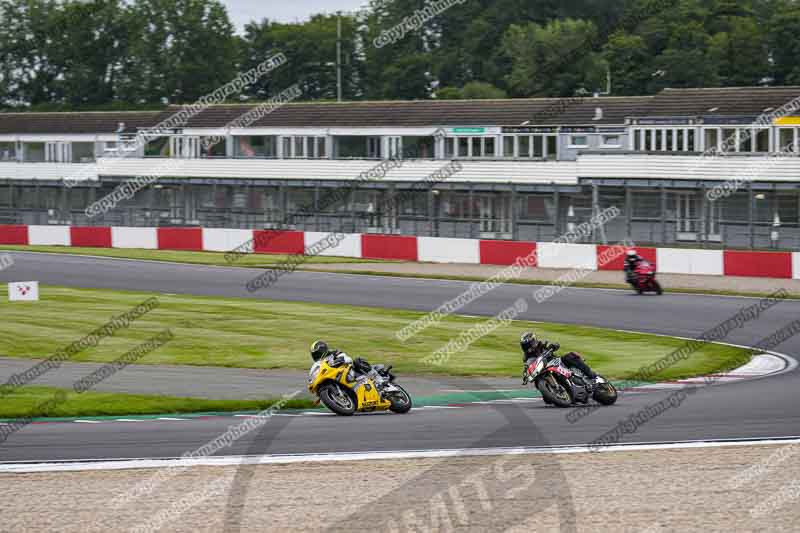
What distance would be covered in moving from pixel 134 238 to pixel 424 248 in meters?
13.9

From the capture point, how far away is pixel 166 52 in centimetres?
11706

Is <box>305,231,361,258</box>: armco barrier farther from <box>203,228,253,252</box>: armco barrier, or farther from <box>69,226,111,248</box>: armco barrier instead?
<box>69,226,111,248</box>: armco barrier

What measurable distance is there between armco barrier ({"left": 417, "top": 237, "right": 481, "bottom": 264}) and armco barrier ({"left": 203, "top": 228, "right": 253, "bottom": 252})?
8.22m

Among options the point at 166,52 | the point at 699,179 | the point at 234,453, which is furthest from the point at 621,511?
the point at 166,52

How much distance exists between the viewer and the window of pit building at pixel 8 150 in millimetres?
81125

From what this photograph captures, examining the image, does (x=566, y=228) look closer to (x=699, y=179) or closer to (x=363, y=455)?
(x=699, y=179)

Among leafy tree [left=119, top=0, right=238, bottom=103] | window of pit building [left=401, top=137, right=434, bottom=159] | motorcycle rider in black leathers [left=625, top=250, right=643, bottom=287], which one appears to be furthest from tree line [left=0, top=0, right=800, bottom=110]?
motorcycle rider in black leathers [left=625, top=250, right=643, bottom=287]

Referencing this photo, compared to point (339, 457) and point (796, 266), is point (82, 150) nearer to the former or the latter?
point (796, 266)

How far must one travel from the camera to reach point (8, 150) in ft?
270

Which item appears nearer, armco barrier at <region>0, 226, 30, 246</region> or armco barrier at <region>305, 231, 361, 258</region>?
armco barrier at <region>305, 231, 361, 258</region>

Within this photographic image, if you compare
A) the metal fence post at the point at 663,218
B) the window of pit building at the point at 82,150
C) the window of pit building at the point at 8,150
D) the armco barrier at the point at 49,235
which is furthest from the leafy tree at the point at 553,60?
the armco barrier at the point at 49,235

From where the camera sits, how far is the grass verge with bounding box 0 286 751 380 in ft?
78.5

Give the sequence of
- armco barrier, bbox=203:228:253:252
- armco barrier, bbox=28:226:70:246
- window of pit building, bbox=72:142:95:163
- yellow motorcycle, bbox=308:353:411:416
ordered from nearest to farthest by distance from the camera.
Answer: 1. yellow motorcycle, bbox=308:353:411:416
2. armco barrier, bbox=203:228:253:252
3. armco barrier, bbox=28:226:70:246
4. window of pit building, bbox=72:142:95:163

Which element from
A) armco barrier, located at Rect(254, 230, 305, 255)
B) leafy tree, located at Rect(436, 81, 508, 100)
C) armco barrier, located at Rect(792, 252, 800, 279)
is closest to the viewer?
armco barrier, located at Rect(792, 252, 800, 279)
